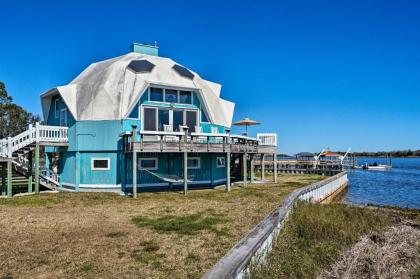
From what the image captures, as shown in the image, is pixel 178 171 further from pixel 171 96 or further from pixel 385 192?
pixel 385 192

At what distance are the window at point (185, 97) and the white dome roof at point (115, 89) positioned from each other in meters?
0.47

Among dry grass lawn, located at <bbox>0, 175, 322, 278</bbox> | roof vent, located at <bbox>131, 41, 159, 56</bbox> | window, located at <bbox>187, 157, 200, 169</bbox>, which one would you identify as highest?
roof vent, located at <bbox>131, 41, 159, 56</bbox>

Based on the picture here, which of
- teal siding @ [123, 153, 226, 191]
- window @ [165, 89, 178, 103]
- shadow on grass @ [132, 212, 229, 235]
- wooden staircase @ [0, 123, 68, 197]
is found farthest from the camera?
window @ [165, 89, 178, 103]

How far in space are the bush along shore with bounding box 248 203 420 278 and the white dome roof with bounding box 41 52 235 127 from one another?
12.5 meters

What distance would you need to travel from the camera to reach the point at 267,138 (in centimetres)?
2284

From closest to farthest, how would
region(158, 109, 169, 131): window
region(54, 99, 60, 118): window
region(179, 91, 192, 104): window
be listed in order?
region(158, 109, 169, 131): window, region(179, 91, 192, 104): window, region(54, 99, 60, 118): window

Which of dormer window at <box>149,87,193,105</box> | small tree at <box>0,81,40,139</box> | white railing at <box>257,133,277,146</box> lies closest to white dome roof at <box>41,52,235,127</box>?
dormer window at <box>149,87,193,105</box>

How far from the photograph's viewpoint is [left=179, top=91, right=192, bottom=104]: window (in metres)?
20.6

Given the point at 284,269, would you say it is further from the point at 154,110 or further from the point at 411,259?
the point at 154,110

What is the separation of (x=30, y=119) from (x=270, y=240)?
46.5 meters

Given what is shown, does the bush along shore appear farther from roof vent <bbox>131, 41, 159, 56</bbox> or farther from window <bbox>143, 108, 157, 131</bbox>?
roof vent <bbox>131, 41, 159, 56</bbox>

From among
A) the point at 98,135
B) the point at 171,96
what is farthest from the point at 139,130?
the point at 171,96

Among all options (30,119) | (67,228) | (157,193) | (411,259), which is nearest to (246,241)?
(411,259)

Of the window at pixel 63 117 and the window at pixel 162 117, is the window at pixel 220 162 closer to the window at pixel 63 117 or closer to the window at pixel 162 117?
the window at pixel 162 117
